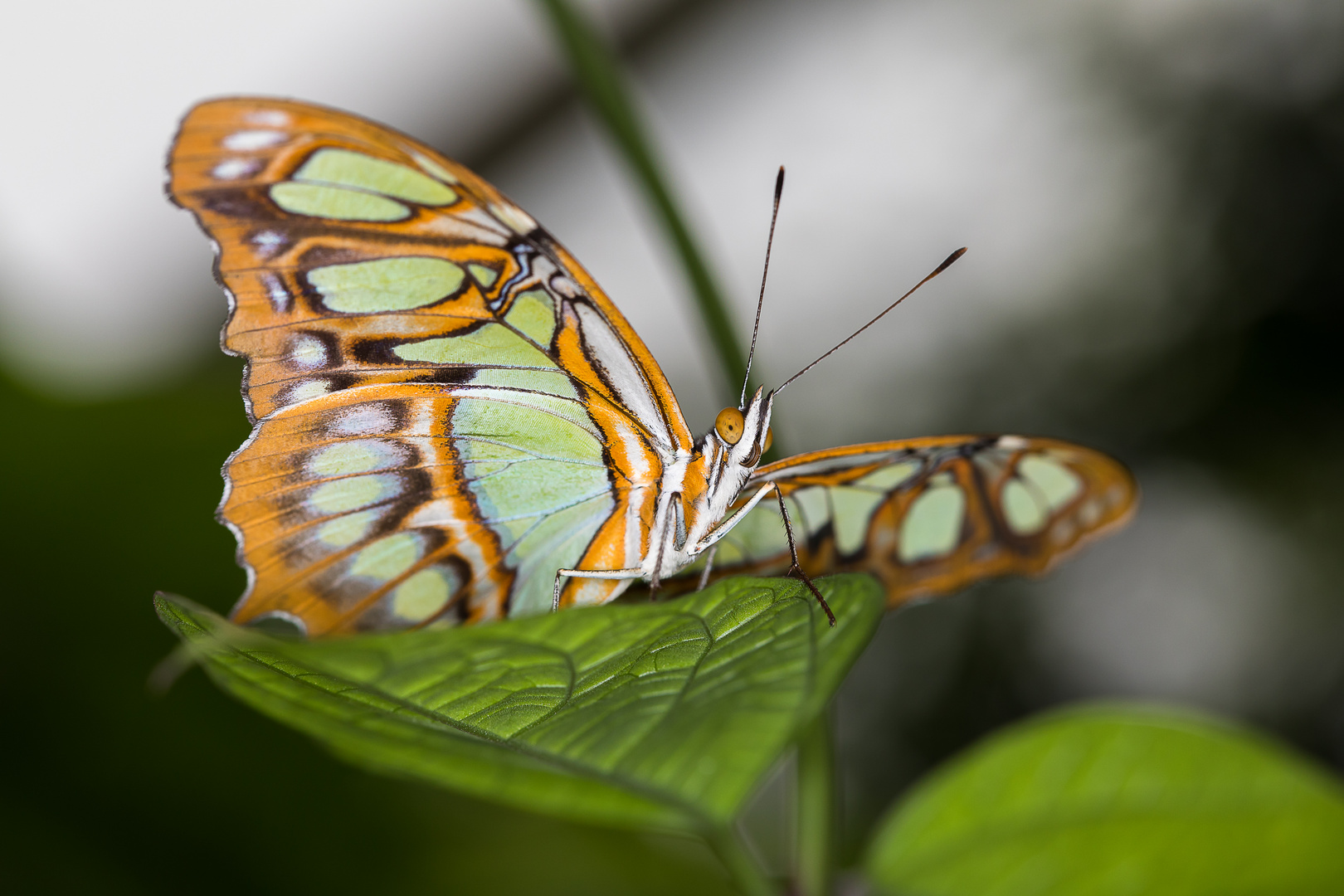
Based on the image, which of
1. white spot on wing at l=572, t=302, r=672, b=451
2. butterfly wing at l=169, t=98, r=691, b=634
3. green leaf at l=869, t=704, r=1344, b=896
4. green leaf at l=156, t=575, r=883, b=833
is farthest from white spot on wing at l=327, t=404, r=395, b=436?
green leaf at l=869, t=704, r=1344, b=896

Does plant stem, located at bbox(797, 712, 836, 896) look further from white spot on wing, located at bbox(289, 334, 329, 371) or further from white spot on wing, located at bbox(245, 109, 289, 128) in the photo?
white spot on wing, located at bbox(245, 109, 289, 128)

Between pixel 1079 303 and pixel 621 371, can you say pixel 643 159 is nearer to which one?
pixel 621 371

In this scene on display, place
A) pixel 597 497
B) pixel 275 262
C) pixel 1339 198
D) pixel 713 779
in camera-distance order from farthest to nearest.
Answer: pixel 1339 198 < pixel 597 497 < pixel 275 262 < pixel 713 779

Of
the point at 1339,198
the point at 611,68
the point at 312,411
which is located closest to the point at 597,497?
the point at 312,411

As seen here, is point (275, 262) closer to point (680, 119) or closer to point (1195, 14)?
point (680, 119)

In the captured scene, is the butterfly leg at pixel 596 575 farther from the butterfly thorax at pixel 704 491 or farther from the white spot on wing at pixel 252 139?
the white spot on wing at pixel 252 139
